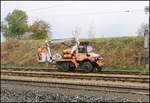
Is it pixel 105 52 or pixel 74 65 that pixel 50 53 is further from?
pixel 105 52

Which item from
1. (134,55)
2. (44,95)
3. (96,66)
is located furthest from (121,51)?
(44,95)

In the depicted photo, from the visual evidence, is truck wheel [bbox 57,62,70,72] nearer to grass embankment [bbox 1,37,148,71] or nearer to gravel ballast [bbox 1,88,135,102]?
grass embankment [bbox 1,37,148,71]

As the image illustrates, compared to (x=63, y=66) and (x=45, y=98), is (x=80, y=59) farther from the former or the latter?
(x=45, y=98)

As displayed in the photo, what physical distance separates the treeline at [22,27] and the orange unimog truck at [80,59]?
23.3ft

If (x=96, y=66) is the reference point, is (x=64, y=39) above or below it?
above

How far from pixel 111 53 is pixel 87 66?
5.77m

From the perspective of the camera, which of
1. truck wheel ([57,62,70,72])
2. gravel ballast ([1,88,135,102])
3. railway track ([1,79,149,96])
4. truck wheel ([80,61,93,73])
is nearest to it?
gravel ballast ([1,88,135,102])

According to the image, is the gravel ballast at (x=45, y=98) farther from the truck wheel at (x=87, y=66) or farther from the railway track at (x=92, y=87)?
the truck wheel at (x=87, y=66)

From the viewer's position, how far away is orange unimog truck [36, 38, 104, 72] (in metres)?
30.1

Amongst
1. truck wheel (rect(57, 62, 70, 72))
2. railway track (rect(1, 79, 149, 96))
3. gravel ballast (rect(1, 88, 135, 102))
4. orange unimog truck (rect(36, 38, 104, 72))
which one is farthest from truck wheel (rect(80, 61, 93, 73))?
gravel ballast (rect(1, 88, 135, 102))

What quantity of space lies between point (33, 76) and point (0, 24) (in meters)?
33.8

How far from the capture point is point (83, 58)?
30.2 m

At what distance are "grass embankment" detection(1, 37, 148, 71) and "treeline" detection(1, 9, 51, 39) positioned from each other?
5.27ft

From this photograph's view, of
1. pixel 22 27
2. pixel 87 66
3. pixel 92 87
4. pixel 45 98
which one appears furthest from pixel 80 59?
pixel 22 27
